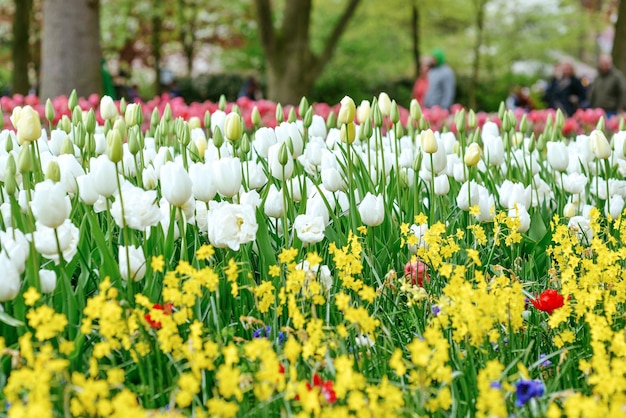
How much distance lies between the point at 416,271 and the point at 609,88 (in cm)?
1089

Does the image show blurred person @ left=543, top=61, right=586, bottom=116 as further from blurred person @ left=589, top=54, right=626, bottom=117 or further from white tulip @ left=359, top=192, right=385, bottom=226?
white tulip @ left=359, top=192, right=385, bottom=226

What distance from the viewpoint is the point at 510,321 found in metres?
2.17

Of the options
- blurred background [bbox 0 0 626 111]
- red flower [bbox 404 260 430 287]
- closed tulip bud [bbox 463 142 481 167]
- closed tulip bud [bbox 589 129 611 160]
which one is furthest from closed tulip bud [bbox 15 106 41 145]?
blurred background [bbox 0 0 626 111]

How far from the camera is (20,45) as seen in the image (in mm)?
15047

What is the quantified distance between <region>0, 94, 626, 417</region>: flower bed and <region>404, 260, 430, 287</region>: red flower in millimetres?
11

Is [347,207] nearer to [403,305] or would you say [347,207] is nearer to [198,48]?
[403,305]

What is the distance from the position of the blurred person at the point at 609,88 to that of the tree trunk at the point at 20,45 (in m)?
10.3

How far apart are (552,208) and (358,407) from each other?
8.62 feet

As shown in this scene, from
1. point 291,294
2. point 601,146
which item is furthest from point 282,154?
point 601,146

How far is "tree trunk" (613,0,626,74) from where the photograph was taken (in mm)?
13859

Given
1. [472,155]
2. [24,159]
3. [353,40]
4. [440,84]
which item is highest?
[353,40]

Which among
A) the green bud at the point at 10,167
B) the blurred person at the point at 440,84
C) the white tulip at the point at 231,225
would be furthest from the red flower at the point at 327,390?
the blurred person at the point at 440,84

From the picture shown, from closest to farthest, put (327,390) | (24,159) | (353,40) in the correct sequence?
(327,390) → (24,159) → (353,40)

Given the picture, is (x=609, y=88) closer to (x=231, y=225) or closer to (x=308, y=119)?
(x=308, y=119)
